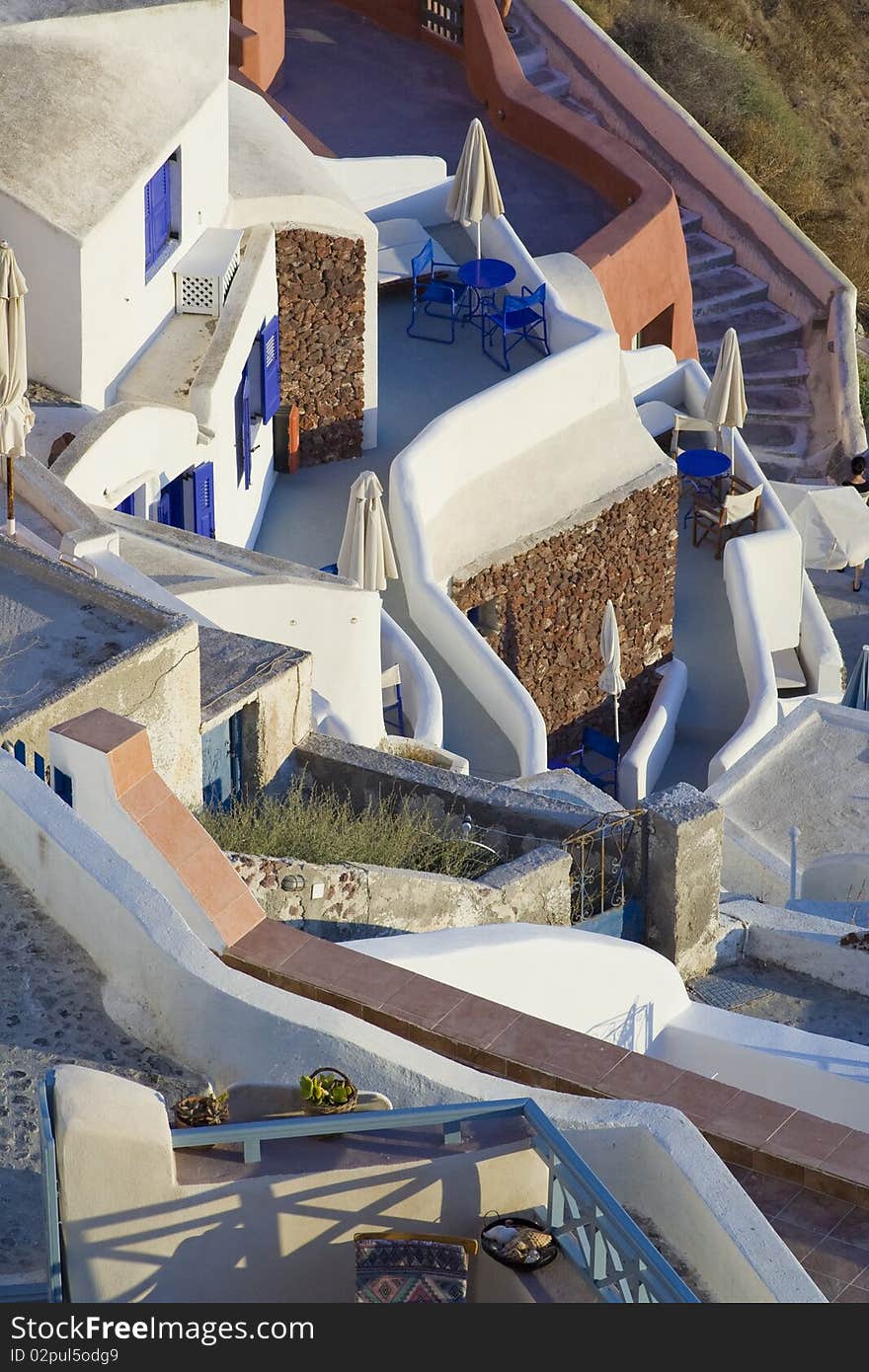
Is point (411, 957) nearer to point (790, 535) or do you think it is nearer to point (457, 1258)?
point (457, 1258)

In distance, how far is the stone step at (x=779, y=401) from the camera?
33188 mm

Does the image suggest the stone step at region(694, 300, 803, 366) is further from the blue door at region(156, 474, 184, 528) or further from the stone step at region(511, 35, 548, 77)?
the blue door at region(156, 474, 184, 528)

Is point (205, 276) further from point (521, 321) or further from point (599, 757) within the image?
point (599, 757)

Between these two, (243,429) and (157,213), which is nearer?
(157,213)

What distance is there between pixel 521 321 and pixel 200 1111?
62.2ft

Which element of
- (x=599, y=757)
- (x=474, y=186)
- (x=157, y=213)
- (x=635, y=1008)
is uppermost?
(x=474, y=186)

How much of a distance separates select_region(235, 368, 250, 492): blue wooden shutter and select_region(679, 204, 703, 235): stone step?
14.8 meters

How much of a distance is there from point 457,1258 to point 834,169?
121 ft

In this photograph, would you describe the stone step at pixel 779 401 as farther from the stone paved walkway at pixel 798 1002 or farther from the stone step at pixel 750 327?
the stone paved walkway at pixel 798 1002

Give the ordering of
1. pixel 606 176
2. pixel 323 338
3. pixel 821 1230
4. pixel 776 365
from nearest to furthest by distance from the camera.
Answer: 1. pixel 821 1230
2. pixel 323 338
3. pixel 606 176
4. pixel 776 365

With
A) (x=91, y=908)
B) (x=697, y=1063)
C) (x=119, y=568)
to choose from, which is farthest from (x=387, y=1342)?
(x=119, y=568)

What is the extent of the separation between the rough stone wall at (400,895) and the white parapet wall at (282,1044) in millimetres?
3191

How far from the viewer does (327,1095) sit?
7.90 meters

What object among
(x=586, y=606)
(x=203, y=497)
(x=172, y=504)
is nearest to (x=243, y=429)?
(x=203, y=497)
